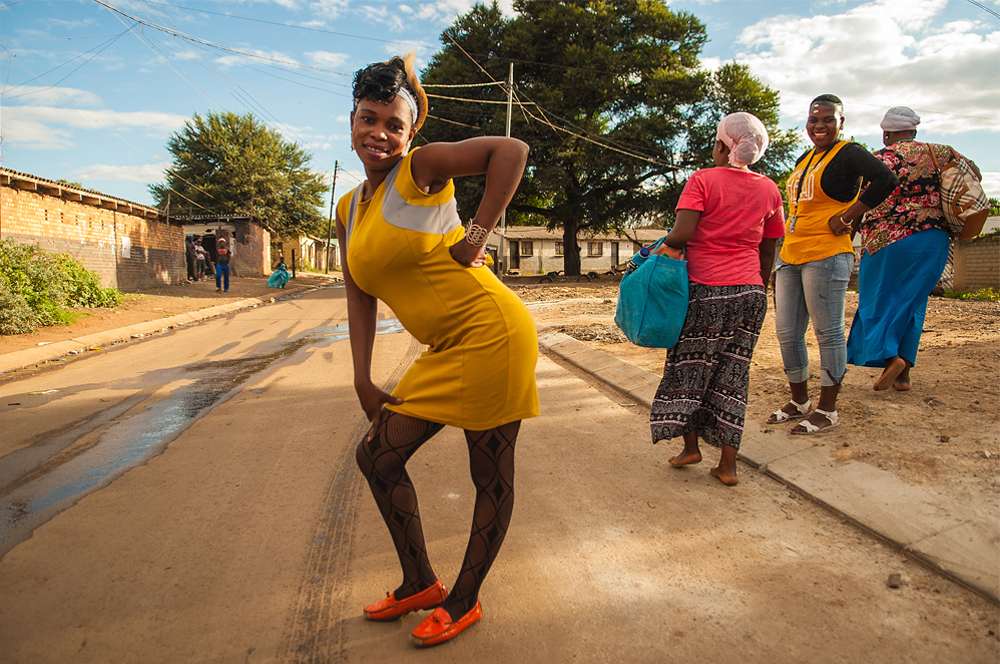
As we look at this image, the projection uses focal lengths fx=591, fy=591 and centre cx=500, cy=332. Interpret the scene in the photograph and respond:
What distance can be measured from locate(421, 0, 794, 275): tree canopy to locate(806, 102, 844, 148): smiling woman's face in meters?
23.9

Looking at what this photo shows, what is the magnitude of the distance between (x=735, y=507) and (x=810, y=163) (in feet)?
7.42

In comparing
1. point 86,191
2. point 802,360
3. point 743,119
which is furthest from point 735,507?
point 86,191

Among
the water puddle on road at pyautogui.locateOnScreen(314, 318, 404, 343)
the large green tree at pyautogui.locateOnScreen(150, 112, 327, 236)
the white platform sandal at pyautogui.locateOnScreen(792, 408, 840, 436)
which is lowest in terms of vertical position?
the white platform sandal at pyautogui.locateOnScreen(792, 408, 840, 436)

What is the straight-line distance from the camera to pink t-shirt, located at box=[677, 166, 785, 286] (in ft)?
10.0

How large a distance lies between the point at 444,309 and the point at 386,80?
742 millimetres

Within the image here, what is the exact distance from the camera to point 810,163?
3.74 meters

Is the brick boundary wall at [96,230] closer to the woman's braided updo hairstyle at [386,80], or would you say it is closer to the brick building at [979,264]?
the woman's braided updo hairstyle at [386,80]

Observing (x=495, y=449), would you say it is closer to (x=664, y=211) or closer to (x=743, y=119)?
(x=743, y=119)

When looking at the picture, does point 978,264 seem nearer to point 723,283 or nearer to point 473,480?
point 723,283

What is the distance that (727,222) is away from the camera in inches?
121

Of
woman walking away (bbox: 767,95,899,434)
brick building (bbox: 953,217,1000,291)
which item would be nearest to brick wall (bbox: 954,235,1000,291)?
brick building (bbox: 953,217,1000,291)

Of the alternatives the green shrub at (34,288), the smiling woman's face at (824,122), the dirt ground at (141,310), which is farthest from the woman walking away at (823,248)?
the green shrub at (34,288)

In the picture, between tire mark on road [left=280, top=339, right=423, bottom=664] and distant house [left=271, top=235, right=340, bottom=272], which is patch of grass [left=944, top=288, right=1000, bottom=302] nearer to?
tire mark on road [left=280, top=339, right=423, bottom=664]

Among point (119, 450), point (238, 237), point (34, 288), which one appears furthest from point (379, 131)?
point (238, 237)
